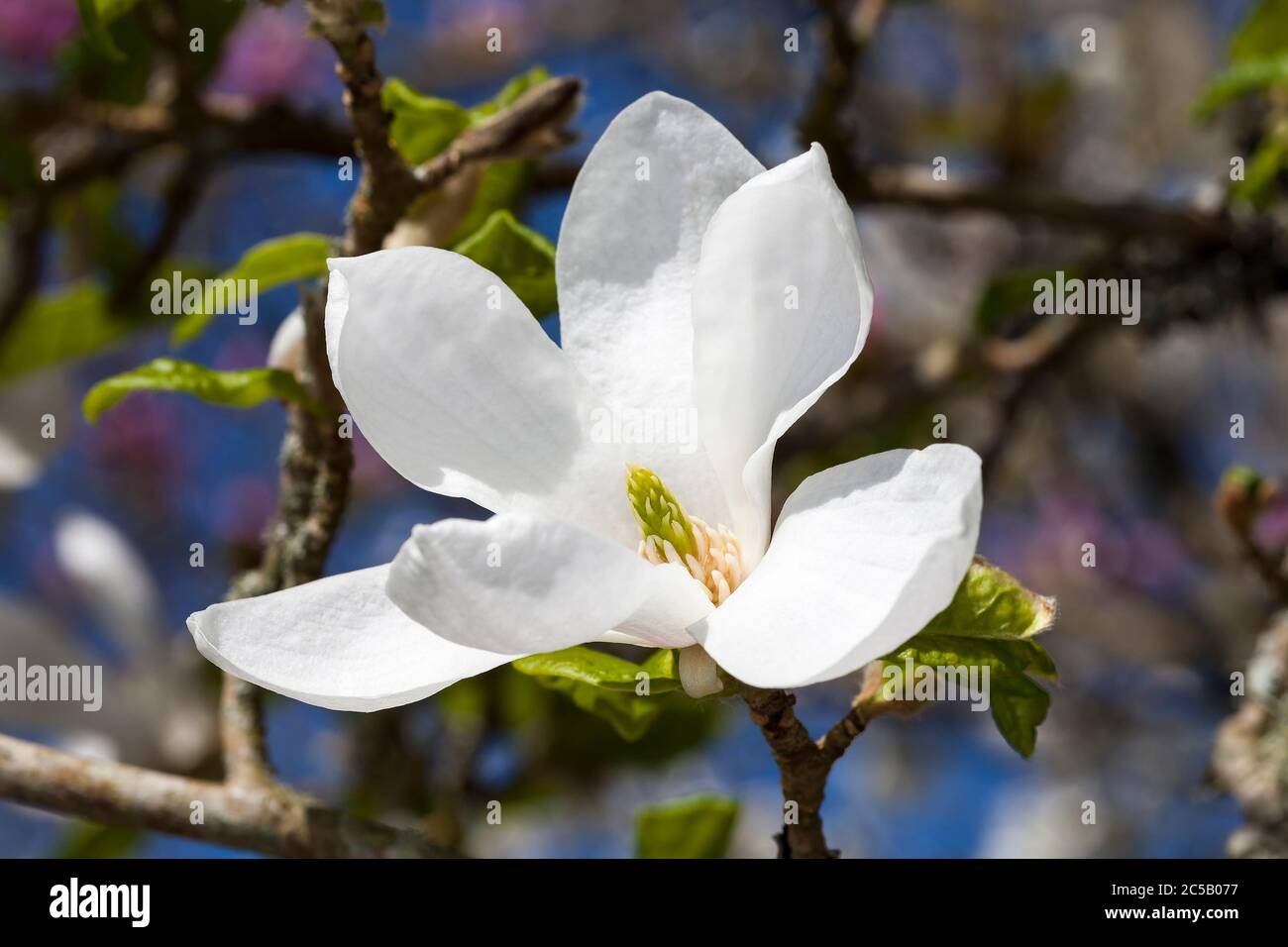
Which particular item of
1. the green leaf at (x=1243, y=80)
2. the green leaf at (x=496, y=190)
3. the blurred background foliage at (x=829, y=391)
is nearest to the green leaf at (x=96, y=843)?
the blurred background foliage at (x=829, y=391)

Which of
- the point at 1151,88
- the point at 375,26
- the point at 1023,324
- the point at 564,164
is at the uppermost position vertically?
the point at 1151,88

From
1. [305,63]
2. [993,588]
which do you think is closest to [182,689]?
[993,588]

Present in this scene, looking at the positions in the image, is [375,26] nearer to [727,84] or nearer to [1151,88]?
[727,84]

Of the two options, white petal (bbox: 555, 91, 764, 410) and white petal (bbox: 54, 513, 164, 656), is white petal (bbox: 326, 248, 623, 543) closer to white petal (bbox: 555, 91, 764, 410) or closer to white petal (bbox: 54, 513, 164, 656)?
white petal (bbox: 555, 91, 764, 410)

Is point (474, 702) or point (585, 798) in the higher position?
point (474, 702)

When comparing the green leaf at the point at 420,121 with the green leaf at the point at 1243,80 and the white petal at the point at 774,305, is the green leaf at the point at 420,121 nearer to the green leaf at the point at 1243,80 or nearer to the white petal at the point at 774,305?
the white petal at the point at 774,305

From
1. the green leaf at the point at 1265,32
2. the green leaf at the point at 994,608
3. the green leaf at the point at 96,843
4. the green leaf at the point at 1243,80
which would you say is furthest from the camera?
the green leaf at the point at 1265,32
